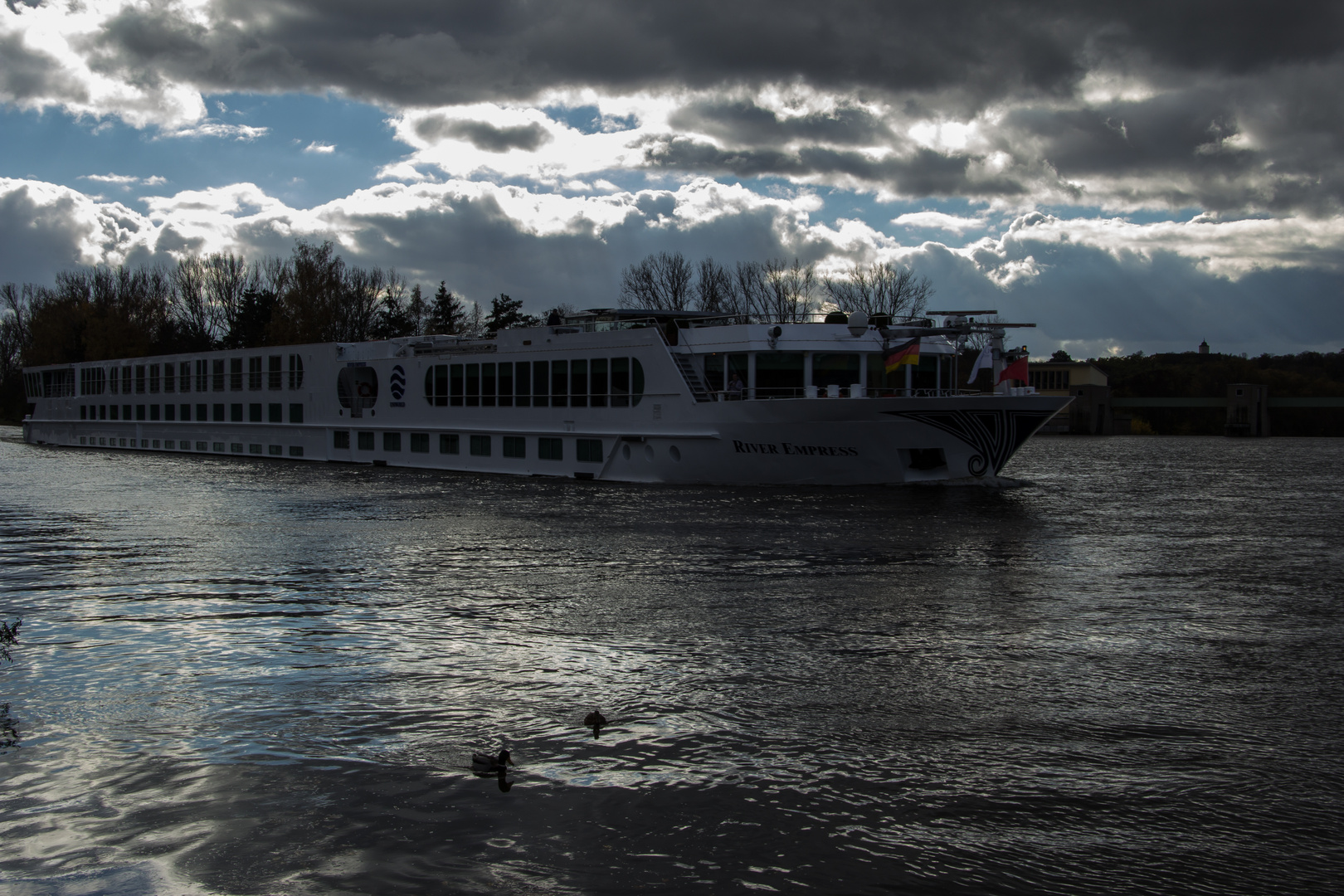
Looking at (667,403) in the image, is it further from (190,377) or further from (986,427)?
(190,377)

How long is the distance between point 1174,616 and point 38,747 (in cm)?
1114

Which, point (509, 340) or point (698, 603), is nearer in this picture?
point (698, 603)

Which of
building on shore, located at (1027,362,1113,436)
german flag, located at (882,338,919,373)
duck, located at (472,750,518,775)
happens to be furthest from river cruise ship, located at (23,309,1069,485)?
building on shore, located at (1027,362,1113,436)

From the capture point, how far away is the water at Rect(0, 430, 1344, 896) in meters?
5.70

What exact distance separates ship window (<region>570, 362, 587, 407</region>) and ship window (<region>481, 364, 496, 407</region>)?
4.29 metres

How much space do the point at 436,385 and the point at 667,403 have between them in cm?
1245

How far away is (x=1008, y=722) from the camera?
7938 mm

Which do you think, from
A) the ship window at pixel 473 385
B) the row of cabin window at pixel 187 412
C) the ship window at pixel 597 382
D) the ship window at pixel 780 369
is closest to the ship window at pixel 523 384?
the ship window at pixel 473 385

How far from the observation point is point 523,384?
3622 cm

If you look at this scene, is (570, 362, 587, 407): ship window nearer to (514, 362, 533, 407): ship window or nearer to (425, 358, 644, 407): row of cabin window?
(425, 358, 644, 407): row of cabin window

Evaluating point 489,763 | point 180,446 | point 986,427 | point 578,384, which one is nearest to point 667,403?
point 578,384

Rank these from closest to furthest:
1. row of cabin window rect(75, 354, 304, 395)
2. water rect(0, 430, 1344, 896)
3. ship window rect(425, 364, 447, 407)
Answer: water rect(0, 430, 1344, 896) → ship window rect(425, 364, 447, 407) → row of cabin window rect(75, 354, 304, 395)

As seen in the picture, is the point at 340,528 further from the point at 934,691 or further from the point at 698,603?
the point at 934,691

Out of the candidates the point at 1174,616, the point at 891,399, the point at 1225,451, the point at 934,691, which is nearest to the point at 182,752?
the point at 934,691
